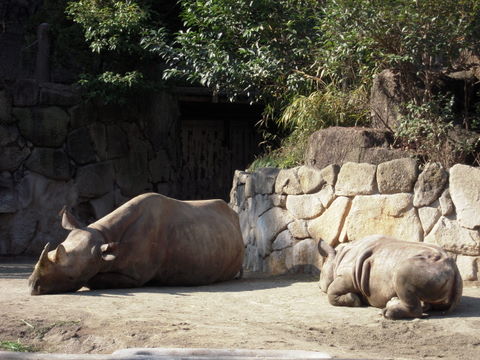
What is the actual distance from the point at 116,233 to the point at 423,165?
3166mm

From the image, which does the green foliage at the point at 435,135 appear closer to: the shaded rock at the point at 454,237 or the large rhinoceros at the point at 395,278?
the shaded rock at the point at 454,237

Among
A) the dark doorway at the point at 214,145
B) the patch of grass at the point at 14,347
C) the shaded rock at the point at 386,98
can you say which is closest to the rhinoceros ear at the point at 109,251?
the patch of grass at the point at 14,347

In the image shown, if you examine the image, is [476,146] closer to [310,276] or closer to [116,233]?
[310,276]

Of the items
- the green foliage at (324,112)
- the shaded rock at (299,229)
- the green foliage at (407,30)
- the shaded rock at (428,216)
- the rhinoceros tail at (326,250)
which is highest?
the green foliage at (407,30)

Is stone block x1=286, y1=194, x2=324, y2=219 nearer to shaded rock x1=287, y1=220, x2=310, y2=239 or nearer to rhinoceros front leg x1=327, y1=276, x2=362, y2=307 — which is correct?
shaded rock x1=287, y1=220, x2=310, y2=239

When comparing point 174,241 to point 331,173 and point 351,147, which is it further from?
point 351,147

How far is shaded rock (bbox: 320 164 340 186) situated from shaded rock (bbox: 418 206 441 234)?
3.85 feet

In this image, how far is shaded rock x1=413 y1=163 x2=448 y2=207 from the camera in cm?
760

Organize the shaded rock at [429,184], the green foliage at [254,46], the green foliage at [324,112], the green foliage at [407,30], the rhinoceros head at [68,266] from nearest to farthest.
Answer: the rhinoceros head at [68,266] < the shaded rock at [429,184] < the green foliage at [407,30] < the green foliage at [324,112] < the green foliage at [254,46]

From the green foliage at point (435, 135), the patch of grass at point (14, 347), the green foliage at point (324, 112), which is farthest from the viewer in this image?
the green foliage at point (324, 112)

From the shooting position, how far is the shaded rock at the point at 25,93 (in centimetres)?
1262

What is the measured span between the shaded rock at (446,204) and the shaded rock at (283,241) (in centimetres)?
207

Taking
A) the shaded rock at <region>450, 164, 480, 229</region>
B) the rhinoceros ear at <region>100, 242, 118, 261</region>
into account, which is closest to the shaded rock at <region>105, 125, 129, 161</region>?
the rhinoceros ear at <region>100, 242, 118, 261</region>

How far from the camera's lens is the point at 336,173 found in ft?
28.1
